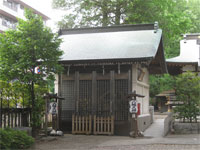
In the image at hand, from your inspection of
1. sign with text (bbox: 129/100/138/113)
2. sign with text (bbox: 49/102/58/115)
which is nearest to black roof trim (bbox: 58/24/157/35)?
sign with text (bbox: 129/100/138/113)

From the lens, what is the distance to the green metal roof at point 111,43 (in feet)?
48.0

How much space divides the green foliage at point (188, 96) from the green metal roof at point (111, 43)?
232cm

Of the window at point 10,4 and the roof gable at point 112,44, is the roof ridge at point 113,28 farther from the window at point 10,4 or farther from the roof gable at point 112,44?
the window at point 10,4

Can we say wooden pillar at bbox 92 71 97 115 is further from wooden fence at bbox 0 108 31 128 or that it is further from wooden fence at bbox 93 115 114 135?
wooden fence at bbox 0 108 31 128

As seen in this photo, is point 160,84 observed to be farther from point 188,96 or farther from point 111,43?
point 188,96

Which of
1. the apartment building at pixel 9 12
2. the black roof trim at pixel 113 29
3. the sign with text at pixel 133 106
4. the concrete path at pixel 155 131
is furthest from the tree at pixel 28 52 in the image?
the apartment building at pixel 9 12

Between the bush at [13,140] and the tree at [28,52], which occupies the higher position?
the tree at [28,52]

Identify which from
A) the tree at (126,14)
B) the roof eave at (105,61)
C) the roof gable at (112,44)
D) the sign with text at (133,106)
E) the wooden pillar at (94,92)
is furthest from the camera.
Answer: the tree at (126,14)

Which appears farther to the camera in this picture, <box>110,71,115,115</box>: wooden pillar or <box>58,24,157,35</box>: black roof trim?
<box>58,24,157,35</box>: black roof trim

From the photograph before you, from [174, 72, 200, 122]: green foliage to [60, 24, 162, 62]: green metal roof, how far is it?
2.32 meters

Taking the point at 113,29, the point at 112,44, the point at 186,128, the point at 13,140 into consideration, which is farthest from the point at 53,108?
the point at 113,29

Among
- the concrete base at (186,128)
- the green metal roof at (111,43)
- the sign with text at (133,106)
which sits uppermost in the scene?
the green metal roof at (111,43)

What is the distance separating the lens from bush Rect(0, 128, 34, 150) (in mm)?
9055

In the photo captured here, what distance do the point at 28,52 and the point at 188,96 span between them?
8.22 meters
